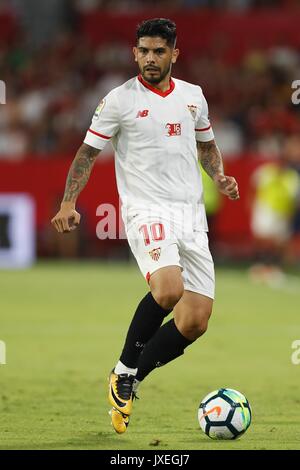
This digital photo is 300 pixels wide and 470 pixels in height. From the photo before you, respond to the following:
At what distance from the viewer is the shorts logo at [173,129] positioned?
273 inches

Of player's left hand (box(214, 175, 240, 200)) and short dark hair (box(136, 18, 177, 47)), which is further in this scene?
player's left hand (box(214, 175, 240, 200))

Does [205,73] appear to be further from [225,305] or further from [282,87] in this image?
[225,305]

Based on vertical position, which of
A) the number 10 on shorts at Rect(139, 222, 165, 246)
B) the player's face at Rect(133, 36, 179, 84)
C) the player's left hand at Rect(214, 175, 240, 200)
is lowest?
the number 10 on shorts at Rect(139, 222, 165, 246)

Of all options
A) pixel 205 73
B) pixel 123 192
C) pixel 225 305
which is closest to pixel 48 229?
pixel 205 73

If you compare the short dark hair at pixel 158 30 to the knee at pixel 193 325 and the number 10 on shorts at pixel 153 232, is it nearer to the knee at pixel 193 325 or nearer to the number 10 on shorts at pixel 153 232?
the number 10 on shorts at pixel 153 232

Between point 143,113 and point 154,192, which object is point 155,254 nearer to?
point 154,192

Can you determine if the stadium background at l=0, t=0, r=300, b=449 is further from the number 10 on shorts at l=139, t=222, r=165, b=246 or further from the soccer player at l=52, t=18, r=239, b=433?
the number 10 on shorts at l=139, t=222, r=165, b=246

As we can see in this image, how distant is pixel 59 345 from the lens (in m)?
11.0

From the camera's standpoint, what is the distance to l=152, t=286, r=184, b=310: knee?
661cm

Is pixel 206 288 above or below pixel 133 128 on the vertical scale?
below

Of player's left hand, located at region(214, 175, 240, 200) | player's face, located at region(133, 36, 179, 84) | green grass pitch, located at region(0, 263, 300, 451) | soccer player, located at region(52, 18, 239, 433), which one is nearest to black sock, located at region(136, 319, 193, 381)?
soccer player, located at region(52, 18, 239, 433)

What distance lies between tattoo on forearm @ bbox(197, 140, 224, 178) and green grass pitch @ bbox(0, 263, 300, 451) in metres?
1.50

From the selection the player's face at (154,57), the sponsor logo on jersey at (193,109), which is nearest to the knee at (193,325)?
the sponsor logo on jersey at (193,109)

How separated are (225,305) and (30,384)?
5.63 meters
